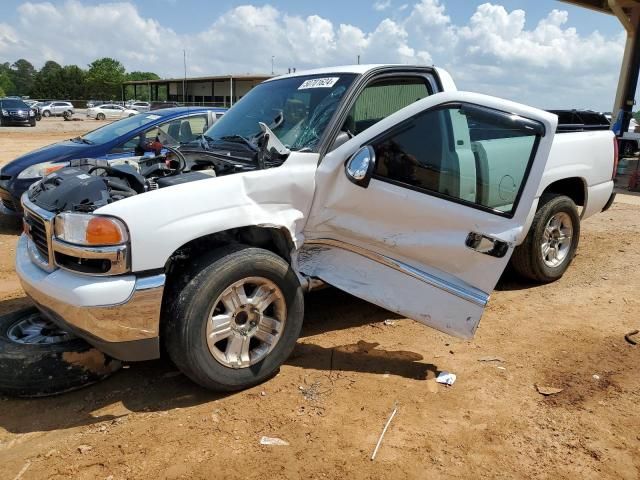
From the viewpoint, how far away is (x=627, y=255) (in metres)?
6.68

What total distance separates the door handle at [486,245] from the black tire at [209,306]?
120 centimetres

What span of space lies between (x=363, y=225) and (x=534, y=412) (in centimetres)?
159

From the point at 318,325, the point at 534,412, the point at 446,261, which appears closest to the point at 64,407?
the point at 318,325

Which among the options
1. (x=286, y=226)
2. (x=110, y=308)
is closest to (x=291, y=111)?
(x=286, y=226)

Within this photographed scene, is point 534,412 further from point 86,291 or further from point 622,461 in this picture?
point 86,291

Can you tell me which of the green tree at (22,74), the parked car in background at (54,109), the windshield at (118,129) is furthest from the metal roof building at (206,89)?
the green tree at (22,74)

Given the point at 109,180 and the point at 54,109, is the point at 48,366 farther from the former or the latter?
the point at 54,109

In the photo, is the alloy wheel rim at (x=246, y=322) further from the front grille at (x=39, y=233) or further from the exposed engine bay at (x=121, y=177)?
the front grille at (x=39, y=233)

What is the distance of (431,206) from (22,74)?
562 ft

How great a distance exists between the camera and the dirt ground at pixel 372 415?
273 cm

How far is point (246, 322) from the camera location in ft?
11.0

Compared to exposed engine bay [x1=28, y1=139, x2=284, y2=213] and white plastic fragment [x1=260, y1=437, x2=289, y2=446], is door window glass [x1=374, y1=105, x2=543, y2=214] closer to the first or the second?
exposed engine bay [x1=28, y1=139, x2=284, y2=213]

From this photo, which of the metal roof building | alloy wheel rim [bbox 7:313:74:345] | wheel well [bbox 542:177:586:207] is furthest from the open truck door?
the metal roof building

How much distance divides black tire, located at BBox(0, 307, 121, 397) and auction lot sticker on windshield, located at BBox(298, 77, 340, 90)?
8.22 ft
